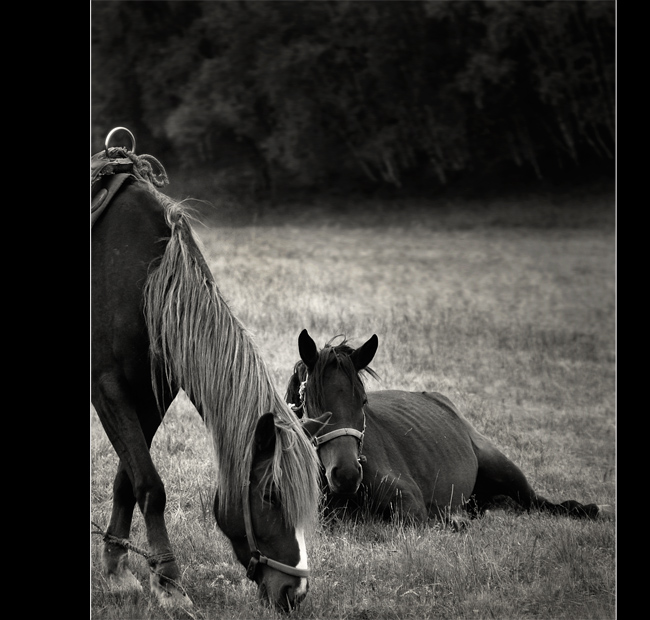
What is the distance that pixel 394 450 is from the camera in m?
5.39

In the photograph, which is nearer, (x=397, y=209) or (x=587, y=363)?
(x=397, y=209)

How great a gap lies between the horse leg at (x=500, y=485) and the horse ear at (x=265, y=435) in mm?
2768

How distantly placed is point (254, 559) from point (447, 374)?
15.7 feet

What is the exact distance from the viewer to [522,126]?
5414 millimetres

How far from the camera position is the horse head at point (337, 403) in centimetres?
438

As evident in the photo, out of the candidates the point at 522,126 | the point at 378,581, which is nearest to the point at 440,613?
the point at 378,581

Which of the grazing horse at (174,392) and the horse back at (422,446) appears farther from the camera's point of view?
Answer: the horse back at (422,446)

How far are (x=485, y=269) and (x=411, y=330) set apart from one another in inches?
43.8

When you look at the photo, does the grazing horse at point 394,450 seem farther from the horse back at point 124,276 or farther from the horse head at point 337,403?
the horse back at point 124,276

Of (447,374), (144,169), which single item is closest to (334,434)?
(144,169)

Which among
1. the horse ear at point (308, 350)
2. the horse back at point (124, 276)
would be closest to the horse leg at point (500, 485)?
the horse ear at point (308, 350)
